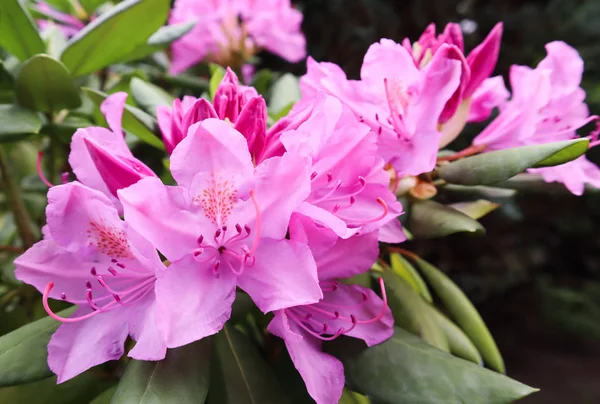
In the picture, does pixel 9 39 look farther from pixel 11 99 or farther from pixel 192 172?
pixel 192 172

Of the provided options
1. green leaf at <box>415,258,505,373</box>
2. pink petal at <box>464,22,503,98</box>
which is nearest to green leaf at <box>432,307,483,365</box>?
green leaf at <box>415,258,505,373</box>

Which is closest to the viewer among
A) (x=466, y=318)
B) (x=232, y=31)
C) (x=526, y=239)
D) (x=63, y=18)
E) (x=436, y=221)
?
(x=436, y=221)

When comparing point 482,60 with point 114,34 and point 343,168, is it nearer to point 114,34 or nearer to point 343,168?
point 343,168

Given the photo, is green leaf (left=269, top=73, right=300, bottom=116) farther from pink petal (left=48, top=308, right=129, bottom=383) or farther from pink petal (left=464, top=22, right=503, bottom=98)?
pink petal (left=48, top=308, right=129, bottom=383)

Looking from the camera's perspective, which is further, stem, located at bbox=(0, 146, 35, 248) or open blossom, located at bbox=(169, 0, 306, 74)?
open blossom, located at bbox=(169, 0, 306, 74)

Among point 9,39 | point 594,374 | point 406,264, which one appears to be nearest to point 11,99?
point 9,39

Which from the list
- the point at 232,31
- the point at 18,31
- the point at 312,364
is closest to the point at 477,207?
the point at 312,364
